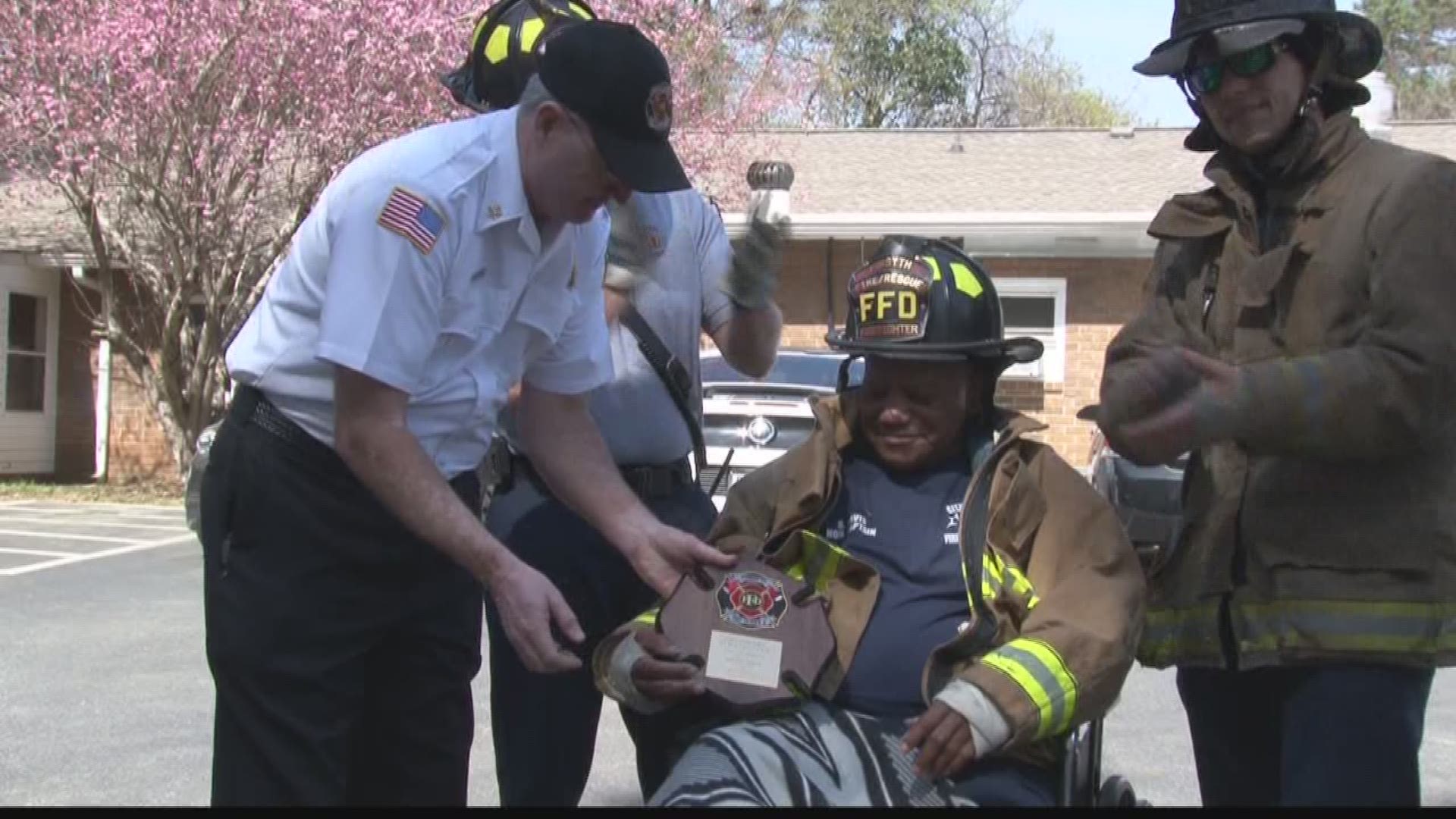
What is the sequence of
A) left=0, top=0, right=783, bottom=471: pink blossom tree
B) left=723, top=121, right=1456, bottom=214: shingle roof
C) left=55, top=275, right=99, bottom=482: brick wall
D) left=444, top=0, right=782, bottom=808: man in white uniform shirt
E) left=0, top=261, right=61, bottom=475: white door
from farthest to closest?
left=55, top=275, right=99, bottom=482: brick wall, left=0, top=261, right=61, bottom=475: white door, left=723, top=121, right=1456, bottom=214: shingle roof, left=0, top=0, right=783, bottom=471: pink blossom tree, left=444, top=0, right=782, bottom=808: man in white uniform shirt

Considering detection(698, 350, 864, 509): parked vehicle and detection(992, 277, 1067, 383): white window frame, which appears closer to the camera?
detection(698, 350, 864, 509): parked vehicle

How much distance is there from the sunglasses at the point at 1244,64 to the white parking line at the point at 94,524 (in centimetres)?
1176

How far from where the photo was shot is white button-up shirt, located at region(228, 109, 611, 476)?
2.47 m

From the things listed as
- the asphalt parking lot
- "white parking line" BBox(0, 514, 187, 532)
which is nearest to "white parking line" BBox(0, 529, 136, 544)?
"white parking line" BBox(0, 514, 187, 532)

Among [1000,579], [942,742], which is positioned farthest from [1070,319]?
[942,742]

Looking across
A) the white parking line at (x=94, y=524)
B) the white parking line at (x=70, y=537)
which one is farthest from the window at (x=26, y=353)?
the white parking line at (x=70, y=537)

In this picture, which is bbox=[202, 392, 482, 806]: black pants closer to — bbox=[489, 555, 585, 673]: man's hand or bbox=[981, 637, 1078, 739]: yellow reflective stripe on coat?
bbox=[489, 555, 585, 673]: man's hand

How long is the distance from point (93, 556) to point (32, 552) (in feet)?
1.51

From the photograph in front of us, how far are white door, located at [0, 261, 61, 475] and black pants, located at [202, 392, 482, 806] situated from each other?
1686cm

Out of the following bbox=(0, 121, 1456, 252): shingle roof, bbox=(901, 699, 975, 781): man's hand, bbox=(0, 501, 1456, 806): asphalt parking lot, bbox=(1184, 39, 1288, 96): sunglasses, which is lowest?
bbox=(0, 501, 1456, 806): asphalt parking lot

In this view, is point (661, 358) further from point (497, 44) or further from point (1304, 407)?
point (1304, 407)

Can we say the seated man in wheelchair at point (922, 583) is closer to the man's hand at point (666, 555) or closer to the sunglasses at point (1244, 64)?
the man's hand at point (666, 555)

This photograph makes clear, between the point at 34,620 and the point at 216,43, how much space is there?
734 cm

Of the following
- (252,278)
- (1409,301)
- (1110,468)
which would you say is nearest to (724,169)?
(252,278)
